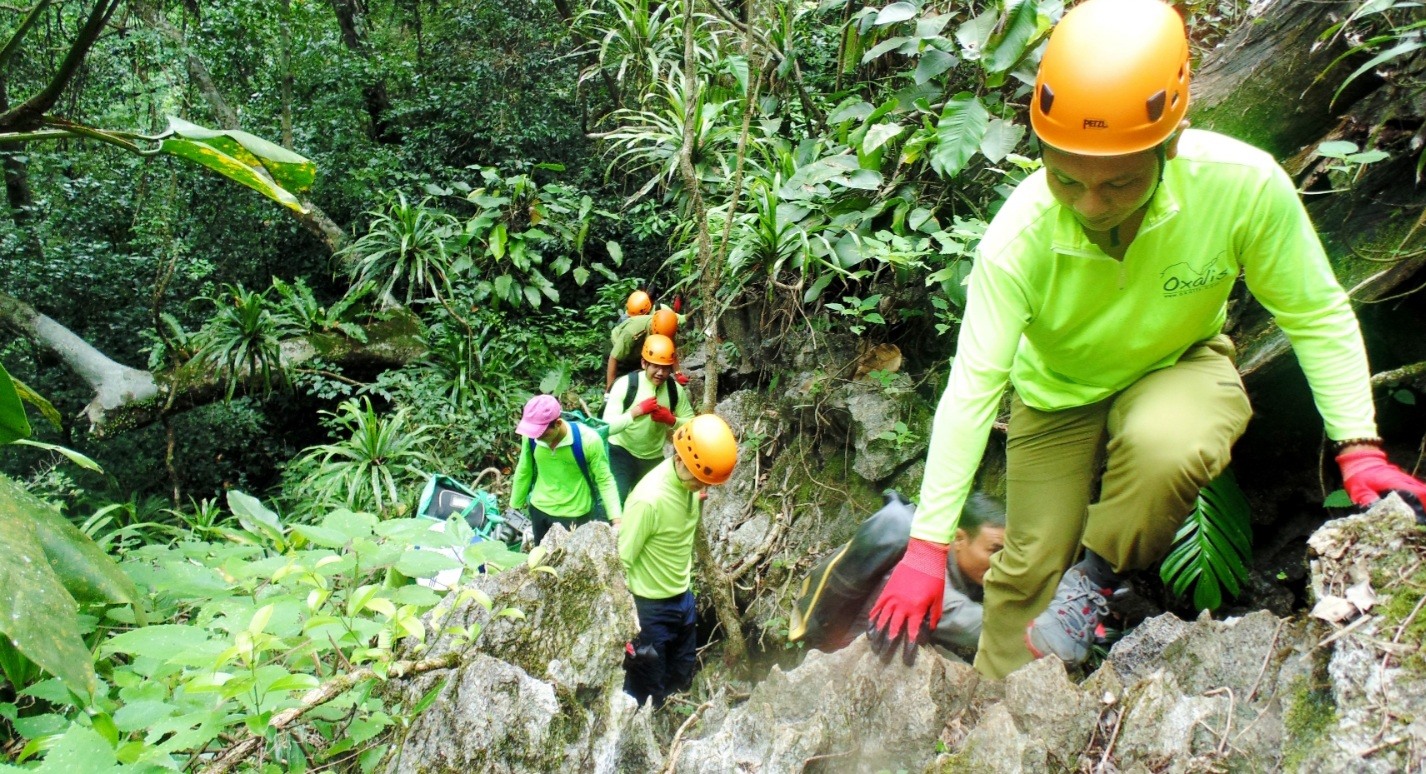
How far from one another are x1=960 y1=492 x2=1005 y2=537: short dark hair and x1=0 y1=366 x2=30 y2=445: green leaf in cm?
285

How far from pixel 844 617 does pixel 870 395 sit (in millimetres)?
1914

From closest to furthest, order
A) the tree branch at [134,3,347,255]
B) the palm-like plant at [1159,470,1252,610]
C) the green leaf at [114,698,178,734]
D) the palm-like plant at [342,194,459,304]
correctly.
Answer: the green leaf at [114,698,178,734], the palm-like plant at [1159,470,1252,610], the tree branch at [134,3,347,255], the palm-like plant at [342,194,459,304]

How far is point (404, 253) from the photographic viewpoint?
30.4 feet

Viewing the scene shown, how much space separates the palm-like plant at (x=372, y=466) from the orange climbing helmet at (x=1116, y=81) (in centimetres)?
652

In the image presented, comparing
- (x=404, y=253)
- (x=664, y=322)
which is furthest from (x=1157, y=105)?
(x=404, y=253)

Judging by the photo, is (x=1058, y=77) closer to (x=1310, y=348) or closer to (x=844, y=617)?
(x=1310, y=348)

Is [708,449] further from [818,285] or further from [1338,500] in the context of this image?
[1338,500]

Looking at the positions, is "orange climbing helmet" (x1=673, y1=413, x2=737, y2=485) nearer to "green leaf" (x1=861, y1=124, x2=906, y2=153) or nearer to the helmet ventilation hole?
"green leaf" (x1=861, y1=124, x2=906, y2=153)

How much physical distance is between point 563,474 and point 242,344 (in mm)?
4843

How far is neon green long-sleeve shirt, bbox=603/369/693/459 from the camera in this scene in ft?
19.0

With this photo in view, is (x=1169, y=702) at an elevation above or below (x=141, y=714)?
below

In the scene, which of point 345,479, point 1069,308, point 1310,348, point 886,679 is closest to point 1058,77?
point 1069,308

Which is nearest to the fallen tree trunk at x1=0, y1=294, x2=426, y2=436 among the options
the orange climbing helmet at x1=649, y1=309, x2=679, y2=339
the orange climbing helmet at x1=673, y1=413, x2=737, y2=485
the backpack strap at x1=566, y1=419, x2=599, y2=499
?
the orange climbing helmet at x1=649, y1=309, x2=679, y2=339

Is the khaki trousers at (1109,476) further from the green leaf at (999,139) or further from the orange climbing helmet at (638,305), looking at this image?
the orange climbing helmet at (638,305)
